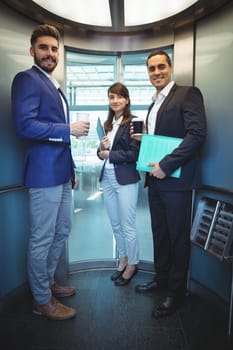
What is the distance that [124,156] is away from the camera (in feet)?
6.66

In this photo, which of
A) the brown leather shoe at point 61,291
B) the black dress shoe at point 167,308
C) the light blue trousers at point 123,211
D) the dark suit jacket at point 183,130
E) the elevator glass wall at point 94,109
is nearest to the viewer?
the dark suit jacket at point 183,130

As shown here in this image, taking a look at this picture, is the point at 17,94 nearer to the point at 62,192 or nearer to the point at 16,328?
the point at 62,192

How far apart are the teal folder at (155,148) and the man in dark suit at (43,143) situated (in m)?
0.42

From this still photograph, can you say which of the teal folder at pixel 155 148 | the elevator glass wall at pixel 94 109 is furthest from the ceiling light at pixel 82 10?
the teal folder at pixel 155 148

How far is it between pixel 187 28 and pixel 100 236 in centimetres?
230

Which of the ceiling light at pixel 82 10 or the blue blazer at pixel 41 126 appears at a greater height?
the ceiling light at pixel 82 10

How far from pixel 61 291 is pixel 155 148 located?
4.43 ft

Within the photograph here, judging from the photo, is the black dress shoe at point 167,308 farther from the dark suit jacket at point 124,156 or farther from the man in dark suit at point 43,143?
the dark suit jacket at point 124,156

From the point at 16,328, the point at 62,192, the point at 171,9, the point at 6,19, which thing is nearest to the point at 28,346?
the point at 16,328

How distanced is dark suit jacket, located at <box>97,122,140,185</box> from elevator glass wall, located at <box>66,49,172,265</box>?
41 centimetres

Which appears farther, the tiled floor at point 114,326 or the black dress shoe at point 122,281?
the black dress shoe at point 122,281

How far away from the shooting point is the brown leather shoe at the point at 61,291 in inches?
78.6

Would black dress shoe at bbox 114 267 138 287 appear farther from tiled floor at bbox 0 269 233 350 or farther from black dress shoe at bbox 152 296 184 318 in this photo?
black dress shoe at bbox 152 296 184 318

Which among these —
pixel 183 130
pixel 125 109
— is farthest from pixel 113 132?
pixel 183 130
